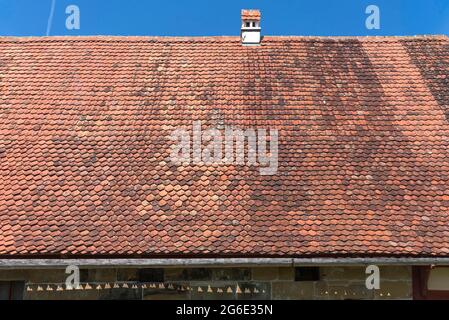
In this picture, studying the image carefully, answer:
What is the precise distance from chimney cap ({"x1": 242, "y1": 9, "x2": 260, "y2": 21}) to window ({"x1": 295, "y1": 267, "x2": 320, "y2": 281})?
613cm

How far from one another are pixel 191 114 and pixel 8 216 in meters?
3.14

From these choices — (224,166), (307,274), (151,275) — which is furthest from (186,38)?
(307,274)

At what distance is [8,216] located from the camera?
19.2ft

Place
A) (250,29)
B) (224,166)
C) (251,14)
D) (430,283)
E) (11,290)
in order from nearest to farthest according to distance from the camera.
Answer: (430,283)
(11,290)
(224,166)
(250,29)
(251,14)

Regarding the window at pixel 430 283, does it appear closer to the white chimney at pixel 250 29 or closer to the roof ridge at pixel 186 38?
the roof ridge at pixel 186 38

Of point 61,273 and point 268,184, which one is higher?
point 268,184

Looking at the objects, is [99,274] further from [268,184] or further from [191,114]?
[191,114]

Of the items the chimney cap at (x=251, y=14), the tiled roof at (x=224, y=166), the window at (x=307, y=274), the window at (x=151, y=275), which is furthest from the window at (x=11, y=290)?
the chimney cap at (x=251, y=14)

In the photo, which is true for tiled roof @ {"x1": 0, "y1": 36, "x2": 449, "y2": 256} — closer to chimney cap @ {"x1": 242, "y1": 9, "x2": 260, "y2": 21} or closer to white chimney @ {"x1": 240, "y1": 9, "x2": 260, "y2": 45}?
white chimney @ {"x1": 240, "y1": 9, "x2": 260, "y2": 45}

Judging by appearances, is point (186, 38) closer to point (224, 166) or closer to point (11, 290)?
point (224, 166)

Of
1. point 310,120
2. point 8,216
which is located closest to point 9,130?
point 8,216

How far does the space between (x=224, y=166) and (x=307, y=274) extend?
1.88 metres

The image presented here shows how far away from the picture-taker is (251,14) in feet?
33.4

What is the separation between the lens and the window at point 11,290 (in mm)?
5812
